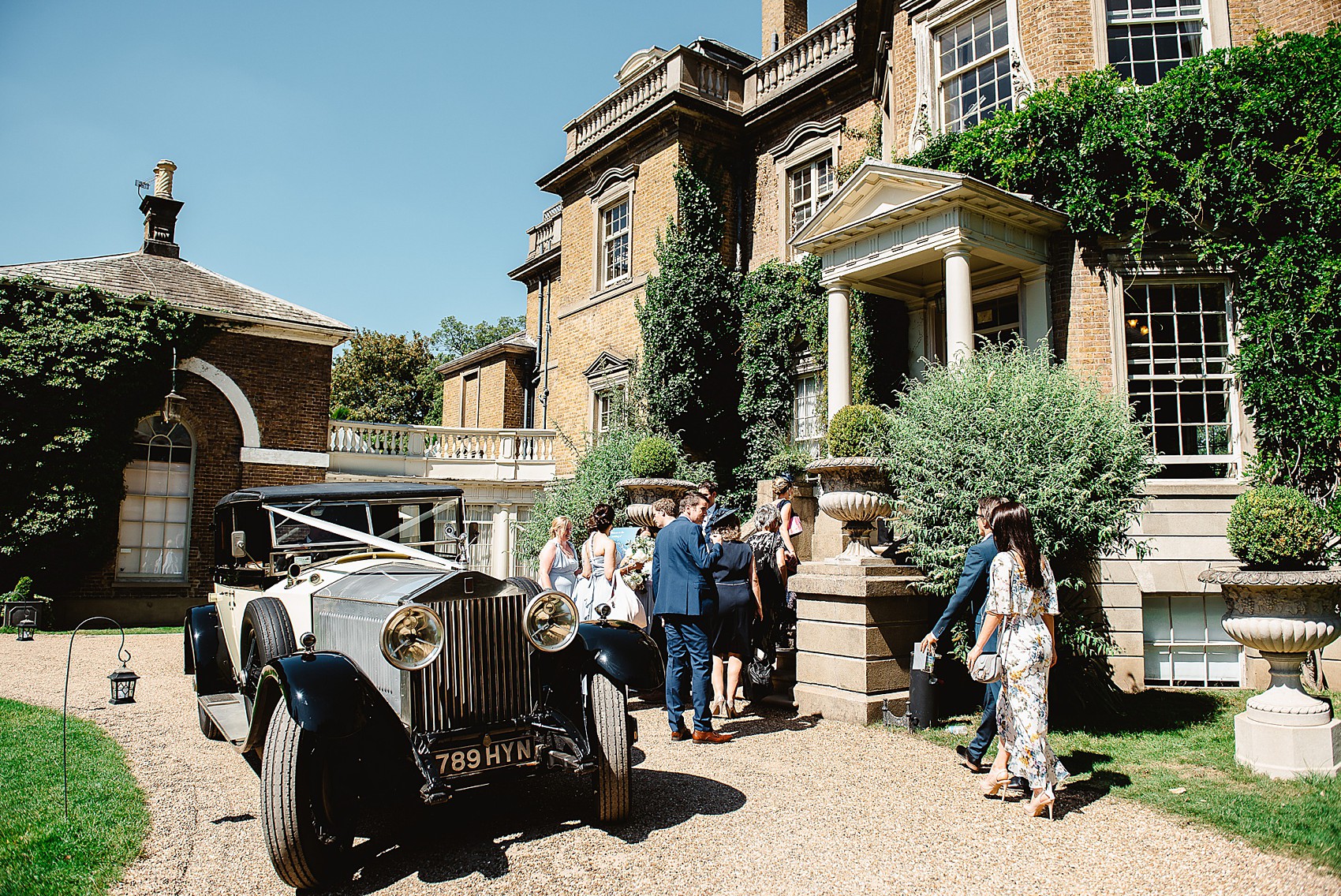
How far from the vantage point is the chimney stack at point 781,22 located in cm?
1944

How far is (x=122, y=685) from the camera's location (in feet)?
27.1

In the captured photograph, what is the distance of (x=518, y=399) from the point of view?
27.6m

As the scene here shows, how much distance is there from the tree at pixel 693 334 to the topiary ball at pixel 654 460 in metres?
2.82

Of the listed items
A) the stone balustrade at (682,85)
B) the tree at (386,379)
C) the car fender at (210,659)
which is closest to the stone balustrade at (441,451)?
the stone balustrade at (682,85)

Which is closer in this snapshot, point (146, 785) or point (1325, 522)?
point (146, 785)

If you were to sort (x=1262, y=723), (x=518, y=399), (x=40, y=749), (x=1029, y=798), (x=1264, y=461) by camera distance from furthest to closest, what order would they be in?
(x=518, y=399), (x=1264, y=461), (x=40, y=749), (x=1262, y=723), (x=1029, y=798)

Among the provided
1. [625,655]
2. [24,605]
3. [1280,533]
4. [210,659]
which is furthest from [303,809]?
[24,605]

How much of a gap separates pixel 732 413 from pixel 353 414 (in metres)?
27.9

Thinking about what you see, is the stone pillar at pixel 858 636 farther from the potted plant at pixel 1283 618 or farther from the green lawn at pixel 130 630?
the green lawn at pixel 130 630

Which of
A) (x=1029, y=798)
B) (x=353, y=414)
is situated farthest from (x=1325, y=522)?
(x=353, y=414)

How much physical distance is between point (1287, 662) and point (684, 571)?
4193mm

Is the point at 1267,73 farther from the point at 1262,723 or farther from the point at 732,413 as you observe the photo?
the point at 732,413

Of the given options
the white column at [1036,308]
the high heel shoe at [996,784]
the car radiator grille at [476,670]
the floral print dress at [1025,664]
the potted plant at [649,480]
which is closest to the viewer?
the car radiator grille at [476,670]

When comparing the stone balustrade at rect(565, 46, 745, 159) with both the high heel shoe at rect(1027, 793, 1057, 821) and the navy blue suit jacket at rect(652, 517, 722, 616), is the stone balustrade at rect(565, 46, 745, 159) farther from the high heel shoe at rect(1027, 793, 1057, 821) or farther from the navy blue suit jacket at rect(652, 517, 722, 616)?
the high heel shoe at rect(1027, 793, 1057, 821)
